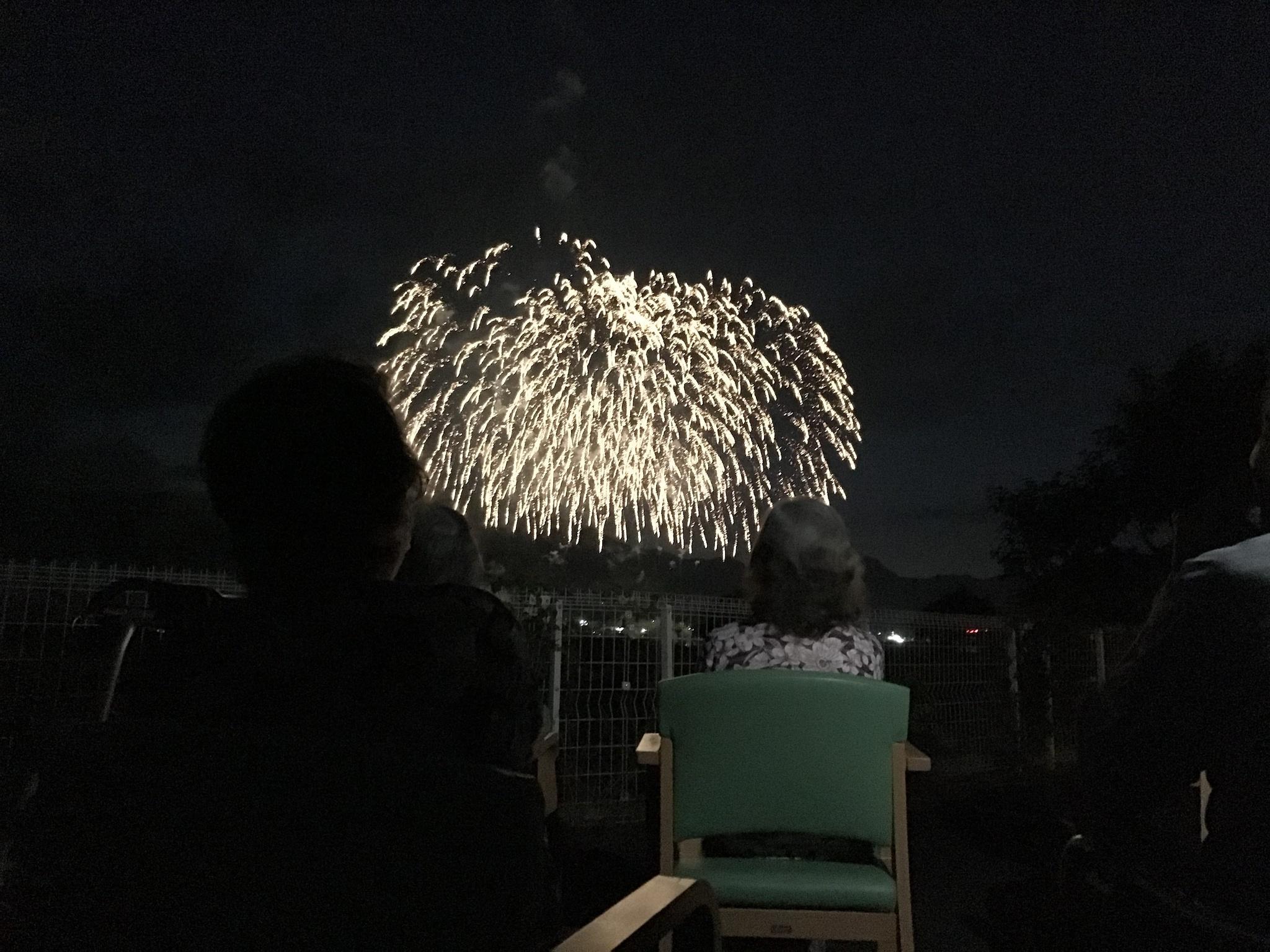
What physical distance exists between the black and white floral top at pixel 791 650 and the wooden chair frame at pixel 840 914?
608 millimetres

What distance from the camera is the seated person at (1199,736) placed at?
50.4 inches

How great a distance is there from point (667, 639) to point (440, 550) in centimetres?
353

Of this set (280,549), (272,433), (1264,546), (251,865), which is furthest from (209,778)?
(1264,546)

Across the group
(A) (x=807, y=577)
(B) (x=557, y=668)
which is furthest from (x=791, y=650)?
(B) (x=557, y=668)

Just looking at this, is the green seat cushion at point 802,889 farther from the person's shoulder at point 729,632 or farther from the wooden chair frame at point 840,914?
the person's shoulder at point 729,632

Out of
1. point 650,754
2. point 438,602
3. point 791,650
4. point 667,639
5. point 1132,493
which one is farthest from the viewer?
point 1132,493

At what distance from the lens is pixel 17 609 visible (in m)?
4.82

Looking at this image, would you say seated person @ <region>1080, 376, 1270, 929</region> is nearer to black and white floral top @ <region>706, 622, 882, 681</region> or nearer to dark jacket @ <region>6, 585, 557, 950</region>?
dark jacket @ <region>6, 585, 557, 950</region>

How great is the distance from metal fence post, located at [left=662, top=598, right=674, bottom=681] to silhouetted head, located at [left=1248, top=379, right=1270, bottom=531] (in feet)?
16.9

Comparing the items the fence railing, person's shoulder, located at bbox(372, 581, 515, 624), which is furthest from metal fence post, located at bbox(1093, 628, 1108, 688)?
person's shoulder, located at bbox(372, 581, 515, 624)

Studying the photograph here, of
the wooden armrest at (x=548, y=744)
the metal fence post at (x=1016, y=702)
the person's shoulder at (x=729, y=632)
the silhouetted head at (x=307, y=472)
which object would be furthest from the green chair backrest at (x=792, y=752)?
the metal fence post at (x=1016, y=702)

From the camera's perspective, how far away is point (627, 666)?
250 inches

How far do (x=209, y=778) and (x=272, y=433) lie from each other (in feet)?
1.92

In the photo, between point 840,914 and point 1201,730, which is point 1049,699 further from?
point 1201,730
